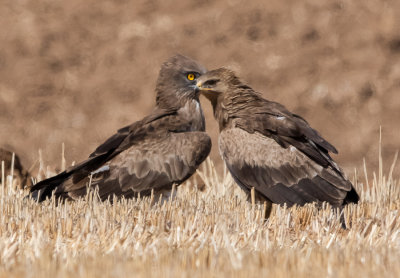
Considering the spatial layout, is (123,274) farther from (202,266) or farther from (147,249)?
(147,249)

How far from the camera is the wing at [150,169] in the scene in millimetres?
8320

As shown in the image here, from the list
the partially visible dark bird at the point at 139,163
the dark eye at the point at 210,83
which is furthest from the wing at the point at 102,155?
the dark eye at the point at 210,83

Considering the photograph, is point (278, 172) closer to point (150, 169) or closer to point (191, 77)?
point (150, 169)

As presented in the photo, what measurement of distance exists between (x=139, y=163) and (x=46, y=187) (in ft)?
3.23

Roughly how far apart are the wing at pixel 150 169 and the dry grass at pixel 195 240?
0.40 meters

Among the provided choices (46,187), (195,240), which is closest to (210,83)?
(46,187)

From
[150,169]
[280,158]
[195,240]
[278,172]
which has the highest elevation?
[150,169]

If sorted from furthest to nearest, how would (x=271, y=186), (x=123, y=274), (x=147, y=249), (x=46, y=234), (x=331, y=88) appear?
(x=331, y=88), (x=271, y=186), (x=46, y=234), (x=147, y=249), (x=123, y=274)

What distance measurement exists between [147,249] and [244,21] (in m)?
10.3

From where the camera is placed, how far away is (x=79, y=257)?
5371 millimetres

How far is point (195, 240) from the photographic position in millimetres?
6145

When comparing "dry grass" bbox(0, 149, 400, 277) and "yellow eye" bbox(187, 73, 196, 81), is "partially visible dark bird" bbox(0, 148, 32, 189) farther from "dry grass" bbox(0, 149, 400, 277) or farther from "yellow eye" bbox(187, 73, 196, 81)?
"dry grass" bbox(0, 149, 400, 277)

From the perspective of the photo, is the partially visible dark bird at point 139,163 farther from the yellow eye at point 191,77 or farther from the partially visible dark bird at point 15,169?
the partially visible dark bird at point 15,169

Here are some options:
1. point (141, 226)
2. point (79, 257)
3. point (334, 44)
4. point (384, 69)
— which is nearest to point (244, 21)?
→ point (334, 44)
